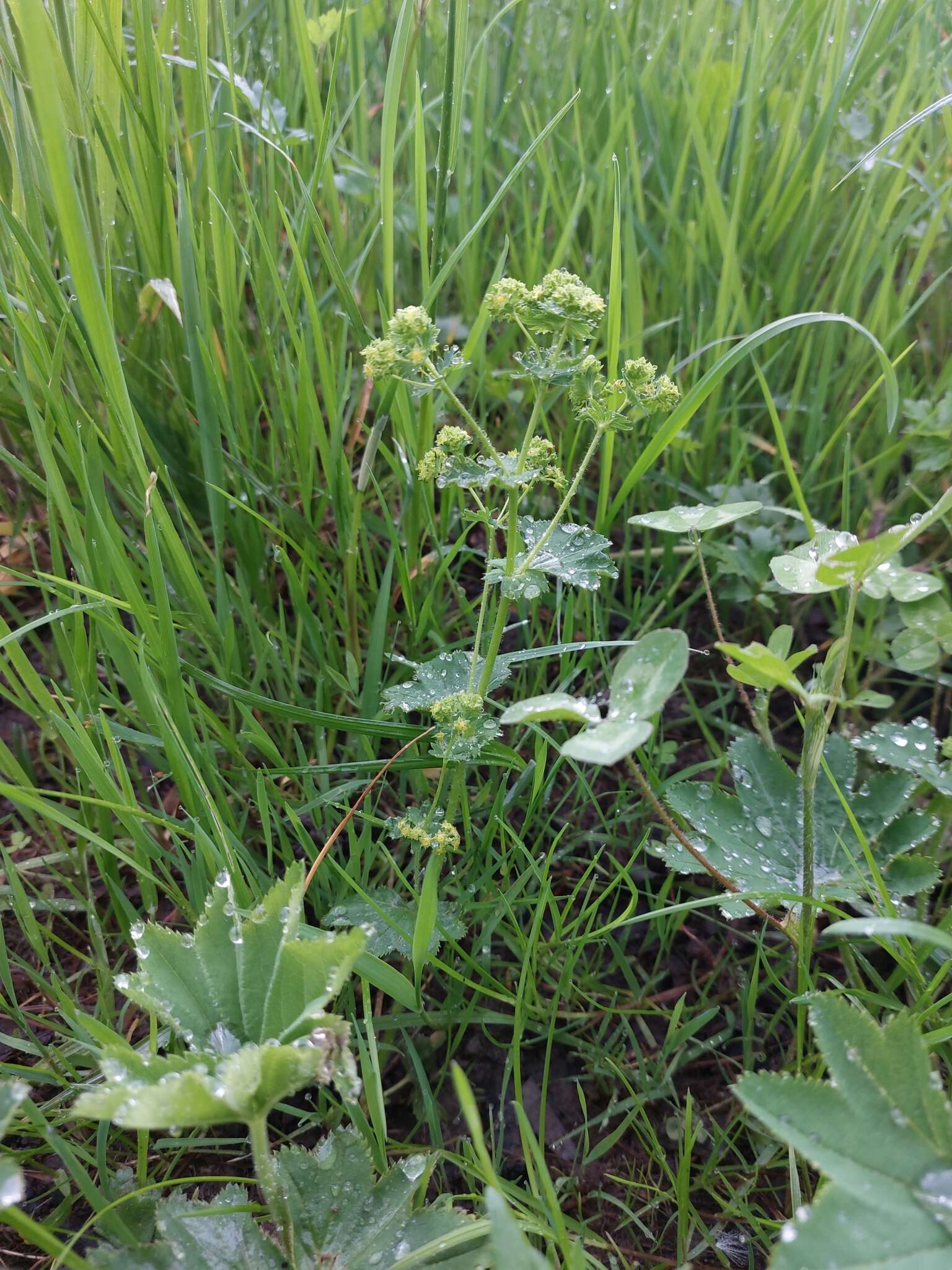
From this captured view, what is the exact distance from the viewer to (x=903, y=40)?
223 centimetres

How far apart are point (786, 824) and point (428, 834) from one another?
0.54 m

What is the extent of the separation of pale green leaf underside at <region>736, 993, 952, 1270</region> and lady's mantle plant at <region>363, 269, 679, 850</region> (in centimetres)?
48

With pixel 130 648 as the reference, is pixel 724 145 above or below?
above

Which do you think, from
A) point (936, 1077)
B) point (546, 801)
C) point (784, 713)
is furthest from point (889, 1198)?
point (784, 713)

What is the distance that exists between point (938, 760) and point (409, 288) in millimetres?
1423

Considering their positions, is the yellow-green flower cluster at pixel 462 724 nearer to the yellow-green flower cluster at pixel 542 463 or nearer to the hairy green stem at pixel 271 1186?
the yellow-green flower cluster at pixel 542 463

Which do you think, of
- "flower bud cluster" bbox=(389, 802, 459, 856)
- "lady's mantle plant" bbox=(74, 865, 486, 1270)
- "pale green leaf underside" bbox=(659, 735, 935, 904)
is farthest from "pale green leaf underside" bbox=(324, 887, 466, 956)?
"pale green leaf underside" bbox=(659, 735, 935, 904)

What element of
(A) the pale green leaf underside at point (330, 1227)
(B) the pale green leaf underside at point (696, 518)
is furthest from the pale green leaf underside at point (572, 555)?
(A) the pale green leaf underside at point (330, 1227)

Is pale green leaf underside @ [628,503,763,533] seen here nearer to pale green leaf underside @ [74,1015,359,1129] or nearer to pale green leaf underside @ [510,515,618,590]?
pale green leaf underside @ [510,515,618,590]

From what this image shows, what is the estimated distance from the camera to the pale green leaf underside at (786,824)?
1198 millimetres

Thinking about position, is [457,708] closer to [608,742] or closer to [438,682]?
[438,682]

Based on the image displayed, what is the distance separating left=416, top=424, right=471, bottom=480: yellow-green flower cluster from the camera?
1.09 m

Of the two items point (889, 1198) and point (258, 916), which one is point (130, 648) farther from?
point (889, 1198)

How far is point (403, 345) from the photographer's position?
105cm
